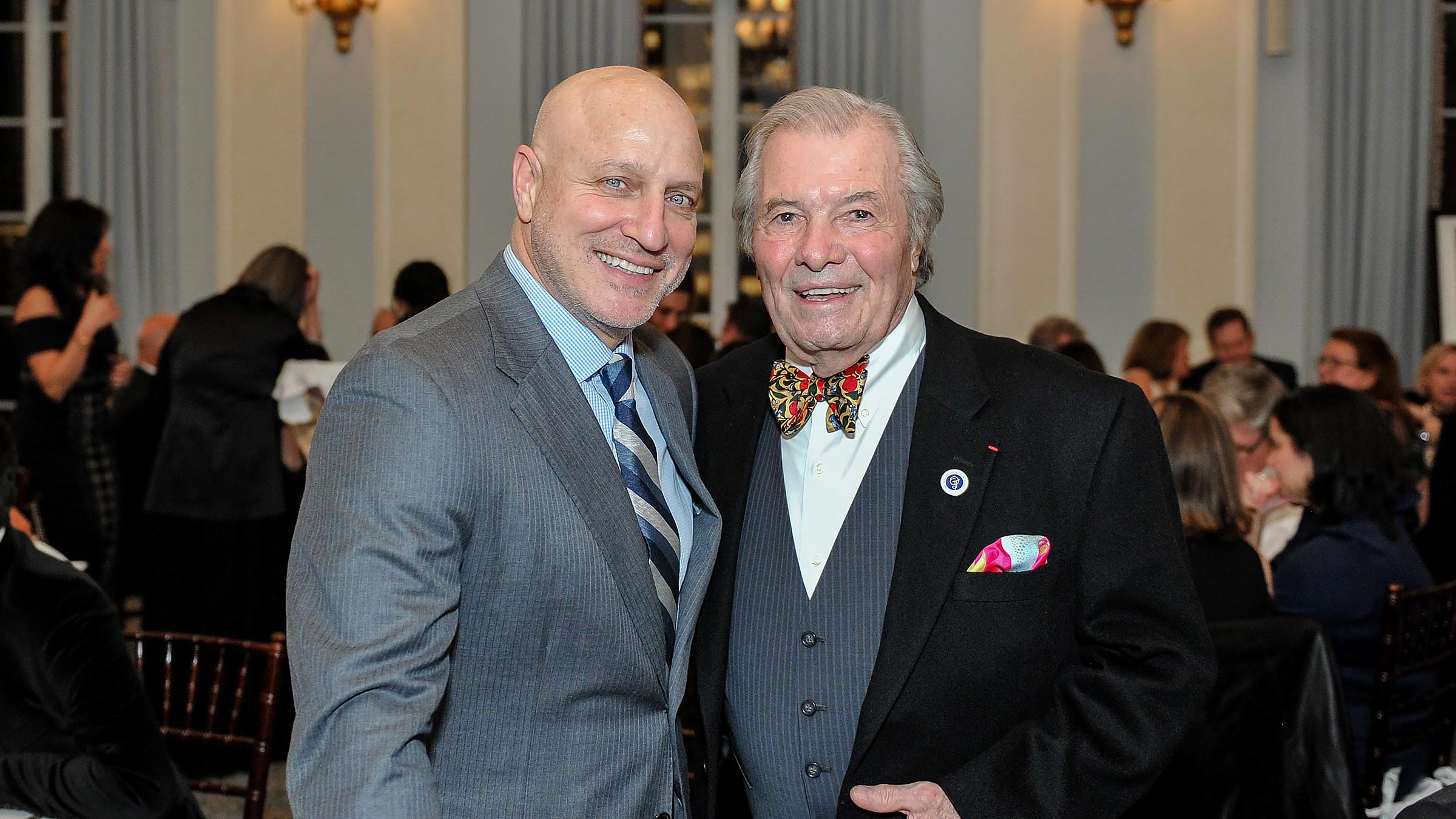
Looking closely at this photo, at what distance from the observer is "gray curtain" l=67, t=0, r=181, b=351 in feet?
24.9

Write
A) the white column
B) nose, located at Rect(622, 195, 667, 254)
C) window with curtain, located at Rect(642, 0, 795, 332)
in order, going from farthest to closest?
the white column → window with curtain, located at Rect(642, 0, 795, 332) → nose, located at Rect(622, 195, 667, 254)

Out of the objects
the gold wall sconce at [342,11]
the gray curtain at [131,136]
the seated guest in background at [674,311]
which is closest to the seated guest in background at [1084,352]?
the seated guest in background at [674,311]

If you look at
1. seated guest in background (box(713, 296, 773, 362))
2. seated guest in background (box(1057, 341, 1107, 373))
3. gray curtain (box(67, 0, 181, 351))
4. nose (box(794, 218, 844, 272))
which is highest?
gray curtain (box(67, 0, 181, 351))

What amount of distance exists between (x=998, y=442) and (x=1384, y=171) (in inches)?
246

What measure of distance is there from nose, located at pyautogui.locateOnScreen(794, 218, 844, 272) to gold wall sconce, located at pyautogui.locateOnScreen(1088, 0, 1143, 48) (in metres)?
5.73

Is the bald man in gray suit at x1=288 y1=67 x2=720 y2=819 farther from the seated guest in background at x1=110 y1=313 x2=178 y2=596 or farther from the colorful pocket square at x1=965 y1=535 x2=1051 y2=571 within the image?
the seated guest in background at x1=110 y1=313 x2=178 y2=596

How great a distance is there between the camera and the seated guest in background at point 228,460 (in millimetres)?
4410

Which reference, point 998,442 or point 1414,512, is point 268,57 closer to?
point 1414,512

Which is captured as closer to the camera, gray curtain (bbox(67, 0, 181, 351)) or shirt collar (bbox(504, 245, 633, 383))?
shirt collar (bbox(504, 245, 633, 383))

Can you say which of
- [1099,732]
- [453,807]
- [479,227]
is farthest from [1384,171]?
[453,807]

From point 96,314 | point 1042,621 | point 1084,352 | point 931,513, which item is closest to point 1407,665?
point 1042,621

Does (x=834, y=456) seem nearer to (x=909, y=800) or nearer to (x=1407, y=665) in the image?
(x=909, y=800)

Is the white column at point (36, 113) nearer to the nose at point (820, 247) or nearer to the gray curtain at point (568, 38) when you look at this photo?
the gray curtain at point (568, 38)

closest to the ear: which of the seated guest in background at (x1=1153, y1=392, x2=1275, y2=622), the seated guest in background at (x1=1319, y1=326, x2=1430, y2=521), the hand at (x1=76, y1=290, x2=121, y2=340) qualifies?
the seated guest in background at (x1=1153, y1=392, x2=1275, y2=622)
